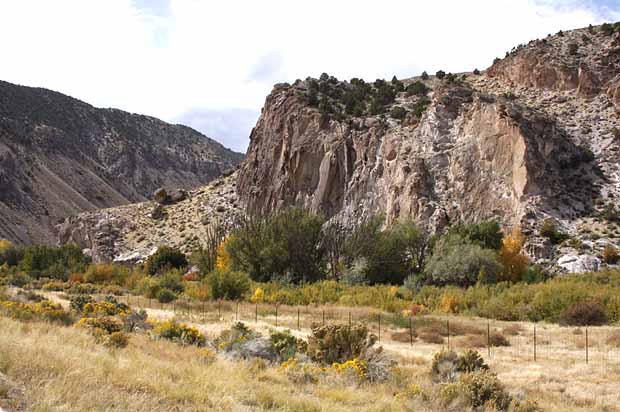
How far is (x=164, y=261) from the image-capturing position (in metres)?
56.3

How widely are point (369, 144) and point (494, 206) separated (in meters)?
15.8

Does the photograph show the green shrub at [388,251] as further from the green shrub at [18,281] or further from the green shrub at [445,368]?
the green shrub at [445,368]

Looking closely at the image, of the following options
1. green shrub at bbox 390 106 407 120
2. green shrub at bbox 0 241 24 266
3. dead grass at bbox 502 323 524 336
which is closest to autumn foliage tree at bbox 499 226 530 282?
dead grass at bbox 502 323 524 336

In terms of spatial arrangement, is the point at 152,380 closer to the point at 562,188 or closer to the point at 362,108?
the point at 562,188

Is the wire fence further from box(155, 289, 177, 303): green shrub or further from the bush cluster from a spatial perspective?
the bush cluster

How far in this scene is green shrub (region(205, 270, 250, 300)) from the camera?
36000mm

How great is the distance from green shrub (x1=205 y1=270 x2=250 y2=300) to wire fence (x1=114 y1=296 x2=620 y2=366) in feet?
9.14

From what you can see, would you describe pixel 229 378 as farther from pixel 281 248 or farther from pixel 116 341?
pixel 281 248

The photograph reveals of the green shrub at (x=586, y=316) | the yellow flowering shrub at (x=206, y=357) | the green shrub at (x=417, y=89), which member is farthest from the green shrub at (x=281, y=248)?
the yellow flowering shrub at (x=206, y=357)

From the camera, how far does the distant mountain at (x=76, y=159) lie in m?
99.4

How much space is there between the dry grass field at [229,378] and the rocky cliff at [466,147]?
27.7 meters

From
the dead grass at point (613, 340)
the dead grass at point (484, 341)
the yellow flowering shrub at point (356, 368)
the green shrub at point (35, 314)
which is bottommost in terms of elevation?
the dead grass at point (484, 341)

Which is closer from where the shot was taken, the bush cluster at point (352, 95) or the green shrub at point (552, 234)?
the green shrub at point (552, 234)

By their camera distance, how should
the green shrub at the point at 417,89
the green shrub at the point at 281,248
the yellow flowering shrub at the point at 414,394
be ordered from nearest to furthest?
the yellow flowering shrub at the point at 414,394, the green shrub at the point at 281,248, the green shrub at the point at 417,89
